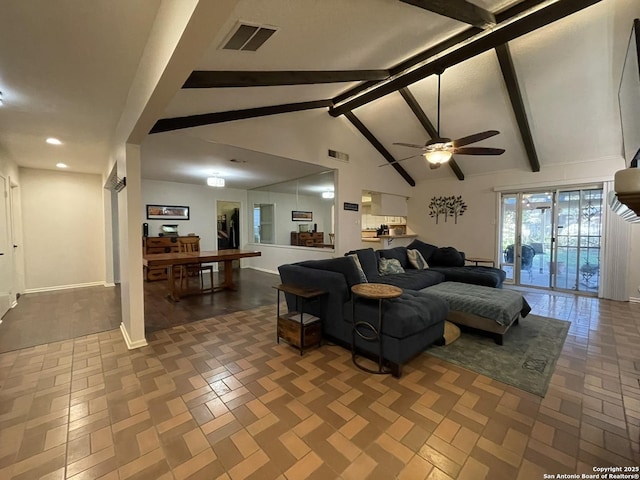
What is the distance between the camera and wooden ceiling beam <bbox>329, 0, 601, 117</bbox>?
2782mm

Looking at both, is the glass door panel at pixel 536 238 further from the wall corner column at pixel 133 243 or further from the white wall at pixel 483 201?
the wall corner column at pixel 133 243

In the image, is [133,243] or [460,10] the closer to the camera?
[460,10]

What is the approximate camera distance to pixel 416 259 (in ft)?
17.1

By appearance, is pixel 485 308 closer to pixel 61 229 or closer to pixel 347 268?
pixel 347 268

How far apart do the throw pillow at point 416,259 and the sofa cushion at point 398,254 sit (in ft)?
0.26

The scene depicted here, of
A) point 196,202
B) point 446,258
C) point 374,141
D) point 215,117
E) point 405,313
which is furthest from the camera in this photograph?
point 196,202

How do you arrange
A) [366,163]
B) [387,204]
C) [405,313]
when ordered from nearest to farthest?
[405,313] → [366,163] → [387,204]

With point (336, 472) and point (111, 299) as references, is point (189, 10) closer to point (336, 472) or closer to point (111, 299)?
point (336, 472)

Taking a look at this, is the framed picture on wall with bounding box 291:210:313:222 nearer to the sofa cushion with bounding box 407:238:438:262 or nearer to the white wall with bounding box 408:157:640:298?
the sofa cushion with bounding box 407:238:438:262

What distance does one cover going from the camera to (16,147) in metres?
3.89

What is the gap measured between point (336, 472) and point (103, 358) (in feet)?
8.24

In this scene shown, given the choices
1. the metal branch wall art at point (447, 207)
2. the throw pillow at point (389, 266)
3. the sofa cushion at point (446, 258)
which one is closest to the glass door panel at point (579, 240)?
the metal branch wall art at point (447, 207)

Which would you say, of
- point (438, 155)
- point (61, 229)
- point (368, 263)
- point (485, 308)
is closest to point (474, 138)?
point (438, 155)

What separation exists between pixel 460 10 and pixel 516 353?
3.45 meters
